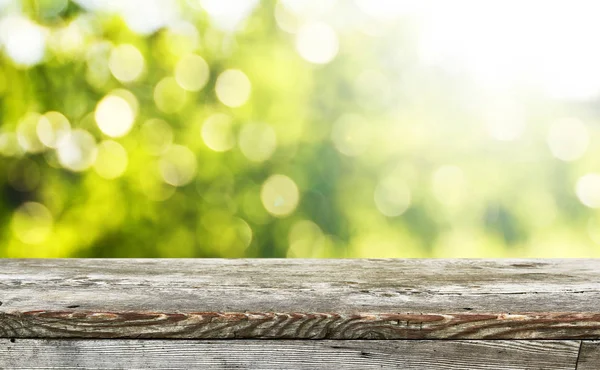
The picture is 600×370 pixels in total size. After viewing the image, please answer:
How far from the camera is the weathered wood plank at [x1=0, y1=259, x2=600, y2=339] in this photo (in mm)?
707

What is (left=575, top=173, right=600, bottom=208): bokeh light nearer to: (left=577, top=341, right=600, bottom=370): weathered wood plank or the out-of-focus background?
the out-of-focus background

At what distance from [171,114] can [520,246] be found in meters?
1.19

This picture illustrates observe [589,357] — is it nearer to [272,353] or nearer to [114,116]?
[272,353]

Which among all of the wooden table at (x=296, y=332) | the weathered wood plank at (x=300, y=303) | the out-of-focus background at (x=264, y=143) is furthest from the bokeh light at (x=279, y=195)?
the wooden table at (x=296, y=332)

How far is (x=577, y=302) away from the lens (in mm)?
790

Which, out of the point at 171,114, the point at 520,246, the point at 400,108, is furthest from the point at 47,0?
the point at 520,246

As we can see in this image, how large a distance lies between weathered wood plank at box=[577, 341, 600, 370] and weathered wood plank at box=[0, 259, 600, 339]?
0.04ft

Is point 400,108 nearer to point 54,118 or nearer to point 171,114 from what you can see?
point 171,114

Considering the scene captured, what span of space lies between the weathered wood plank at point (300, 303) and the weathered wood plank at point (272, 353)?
1 centimetres

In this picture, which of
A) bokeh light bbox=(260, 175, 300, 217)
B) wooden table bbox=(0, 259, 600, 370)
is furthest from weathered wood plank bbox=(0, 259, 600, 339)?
bokeh light bbox=(260, 175, 300, 217)

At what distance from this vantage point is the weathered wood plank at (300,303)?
0.71 meters

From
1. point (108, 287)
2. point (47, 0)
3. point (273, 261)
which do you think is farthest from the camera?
point (47, 0)

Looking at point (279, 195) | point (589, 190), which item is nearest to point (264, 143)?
point (279, 195)

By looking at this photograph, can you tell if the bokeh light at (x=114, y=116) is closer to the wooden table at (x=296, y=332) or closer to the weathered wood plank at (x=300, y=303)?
the weathered wood plank at (x=300, y=303)
